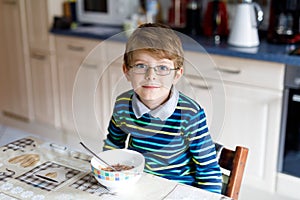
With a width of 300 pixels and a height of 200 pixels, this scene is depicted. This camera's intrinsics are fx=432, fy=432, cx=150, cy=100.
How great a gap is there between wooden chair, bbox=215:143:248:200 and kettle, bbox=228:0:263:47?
45.3 inches

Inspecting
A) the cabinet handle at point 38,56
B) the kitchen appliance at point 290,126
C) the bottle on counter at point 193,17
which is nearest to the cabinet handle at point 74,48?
the cabinet handle at point 38,56

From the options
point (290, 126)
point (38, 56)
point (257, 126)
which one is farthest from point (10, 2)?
point (290, 126)

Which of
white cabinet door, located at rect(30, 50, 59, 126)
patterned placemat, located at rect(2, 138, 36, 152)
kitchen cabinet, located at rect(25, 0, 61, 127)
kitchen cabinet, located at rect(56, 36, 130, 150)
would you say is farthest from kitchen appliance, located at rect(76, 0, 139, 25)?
patterned placemat, located at rect(2, 138, 36, 152)

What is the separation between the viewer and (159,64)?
3.22ft

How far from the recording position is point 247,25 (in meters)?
2.29

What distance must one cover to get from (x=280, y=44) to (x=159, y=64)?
4.91 ft

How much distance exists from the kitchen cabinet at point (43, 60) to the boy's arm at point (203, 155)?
207cm

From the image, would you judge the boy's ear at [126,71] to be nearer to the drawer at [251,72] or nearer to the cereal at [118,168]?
the cereal at [118,168]

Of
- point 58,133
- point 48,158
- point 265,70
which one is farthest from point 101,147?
point 58,133

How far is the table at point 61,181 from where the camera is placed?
1.01 meters

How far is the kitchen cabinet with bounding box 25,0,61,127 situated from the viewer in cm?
295

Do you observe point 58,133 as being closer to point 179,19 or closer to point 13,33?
point 13,33

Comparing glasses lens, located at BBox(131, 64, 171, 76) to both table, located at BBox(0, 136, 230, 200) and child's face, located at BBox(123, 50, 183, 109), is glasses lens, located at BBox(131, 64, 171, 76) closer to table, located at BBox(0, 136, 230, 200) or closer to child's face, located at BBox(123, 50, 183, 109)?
child's face, located at BBox(123, 50, 183, 109)

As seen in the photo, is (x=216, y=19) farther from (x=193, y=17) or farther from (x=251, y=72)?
(x=251, y=72)
